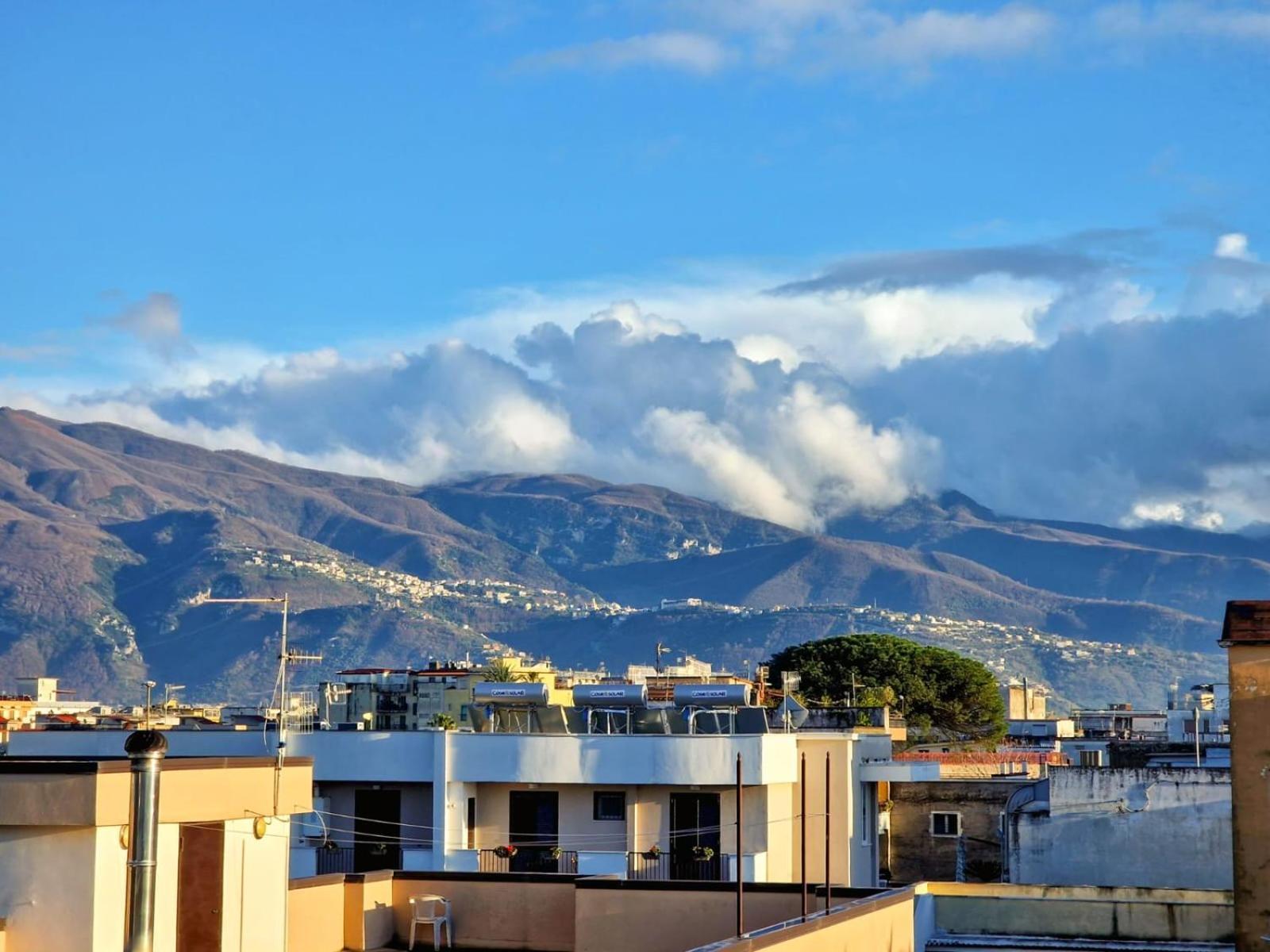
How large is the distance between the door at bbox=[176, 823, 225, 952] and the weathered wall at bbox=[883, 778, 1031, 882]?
42243 millimetres

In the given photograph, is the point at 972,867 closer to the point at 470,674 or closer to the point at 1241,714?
the point at 1241,714

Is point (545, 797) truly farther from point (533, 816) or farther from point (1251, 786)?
point (1251, 786)

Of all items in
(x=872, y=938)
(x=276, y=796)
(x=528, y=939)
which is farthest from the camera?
(x=528, y=939)

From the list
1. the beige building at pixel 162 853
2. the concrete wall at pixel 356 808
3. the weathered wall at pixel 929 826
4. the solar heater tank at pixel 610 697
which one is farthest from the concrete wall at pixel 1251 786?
the weathered wall at pixel 929 826

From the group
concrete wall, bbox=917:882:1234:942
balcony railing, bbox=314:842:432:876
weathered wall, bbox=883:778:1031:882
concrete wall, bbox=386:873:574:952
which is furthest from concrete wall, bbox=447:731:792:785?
concrete wall, bbox=386:873:574:952

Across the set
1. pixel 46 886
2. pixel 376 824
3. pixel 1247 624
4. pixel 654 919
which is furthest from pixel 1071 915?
pixel 376 824

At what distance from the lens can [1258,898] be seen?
1171 inches

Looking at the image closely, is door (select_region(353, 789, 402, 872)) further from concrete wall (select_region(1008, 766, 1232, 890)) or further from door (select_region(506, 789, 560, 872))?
concrete wall (select_region(1008, 766, 1232, 890))

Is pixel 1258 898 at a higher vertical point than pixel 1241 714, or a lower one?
lower

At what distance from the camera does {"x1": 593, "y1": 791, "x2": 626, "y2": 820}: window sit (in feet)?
160

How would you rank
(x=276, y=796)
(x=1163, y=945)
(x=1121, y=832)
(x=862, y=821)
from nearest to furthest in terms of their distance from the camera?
(x=276, y=796)
(x=1163, y=945)
(x=1121, y=832)
(x=862, y=821)

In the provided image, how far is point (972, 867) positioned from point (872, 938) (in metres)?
35.9

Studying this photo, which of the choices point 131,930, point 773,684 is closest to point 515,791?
point 131,930

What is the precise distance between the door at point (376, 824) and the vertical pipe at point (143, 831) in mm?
33074
